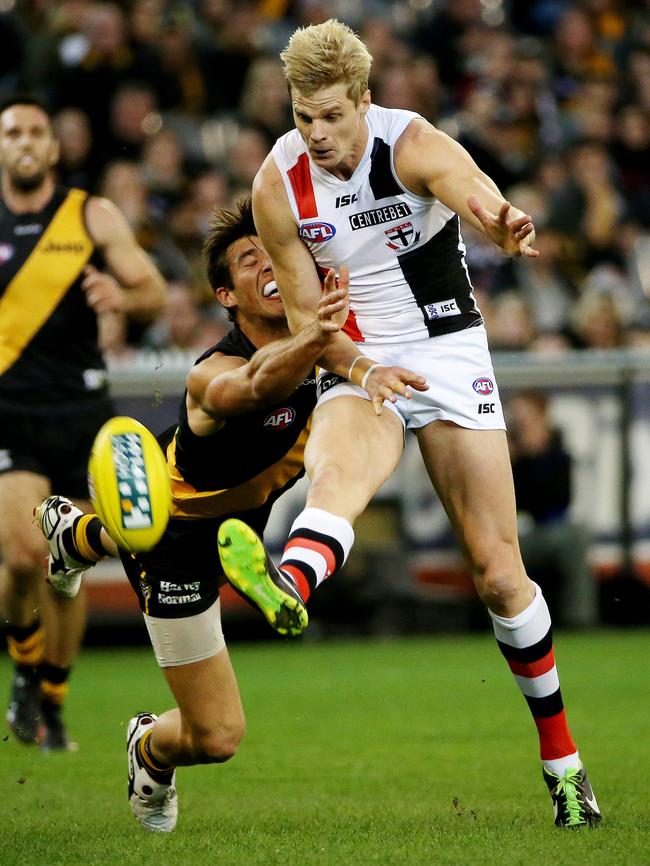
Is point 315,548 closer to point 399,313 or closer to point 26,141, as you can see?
point 399,313

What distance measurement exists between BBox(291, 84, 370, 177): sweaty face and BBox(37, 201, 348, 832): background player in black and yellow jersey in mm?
587

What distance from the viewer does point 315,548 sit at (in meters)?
4.46

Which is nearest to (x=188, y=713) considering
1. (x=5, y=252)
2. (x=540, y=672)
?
(x=540, y=672)

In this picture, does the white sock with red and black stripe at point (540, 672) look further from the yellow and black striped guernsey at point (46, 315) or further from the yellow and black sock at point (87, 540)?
the yellow and black striped guernsey at point (46, 315)

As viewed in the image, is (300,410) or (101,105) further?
(101,105)

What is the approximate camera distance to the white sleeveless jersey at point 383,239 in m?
5.05

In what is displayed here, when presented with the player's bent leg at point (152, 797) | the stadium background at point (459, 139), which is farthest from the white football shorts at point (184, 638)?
the stadium background at point (459, 139)

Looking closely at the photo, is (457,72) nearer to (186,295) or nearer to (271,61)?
(271,61)

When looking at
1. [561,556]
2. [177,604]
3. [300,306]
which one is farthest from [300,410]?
[561,556]

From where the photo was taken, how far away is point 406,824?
5098 mm

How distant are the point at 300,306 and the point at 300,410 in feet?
1.44

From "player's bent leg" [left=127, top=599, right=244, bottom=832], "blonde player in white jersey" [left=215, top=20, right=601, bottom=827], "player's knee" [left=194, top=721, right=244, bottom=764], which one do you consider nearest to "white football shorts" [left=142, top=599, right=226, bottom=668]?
"player's bent leg" [left=127, top=599, right=244, bottom=832]

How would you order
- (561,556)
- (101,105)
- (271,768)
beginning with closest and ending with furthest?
(271,768), (561,556), (101,105)

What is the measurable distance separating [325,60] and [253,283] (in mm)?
902
